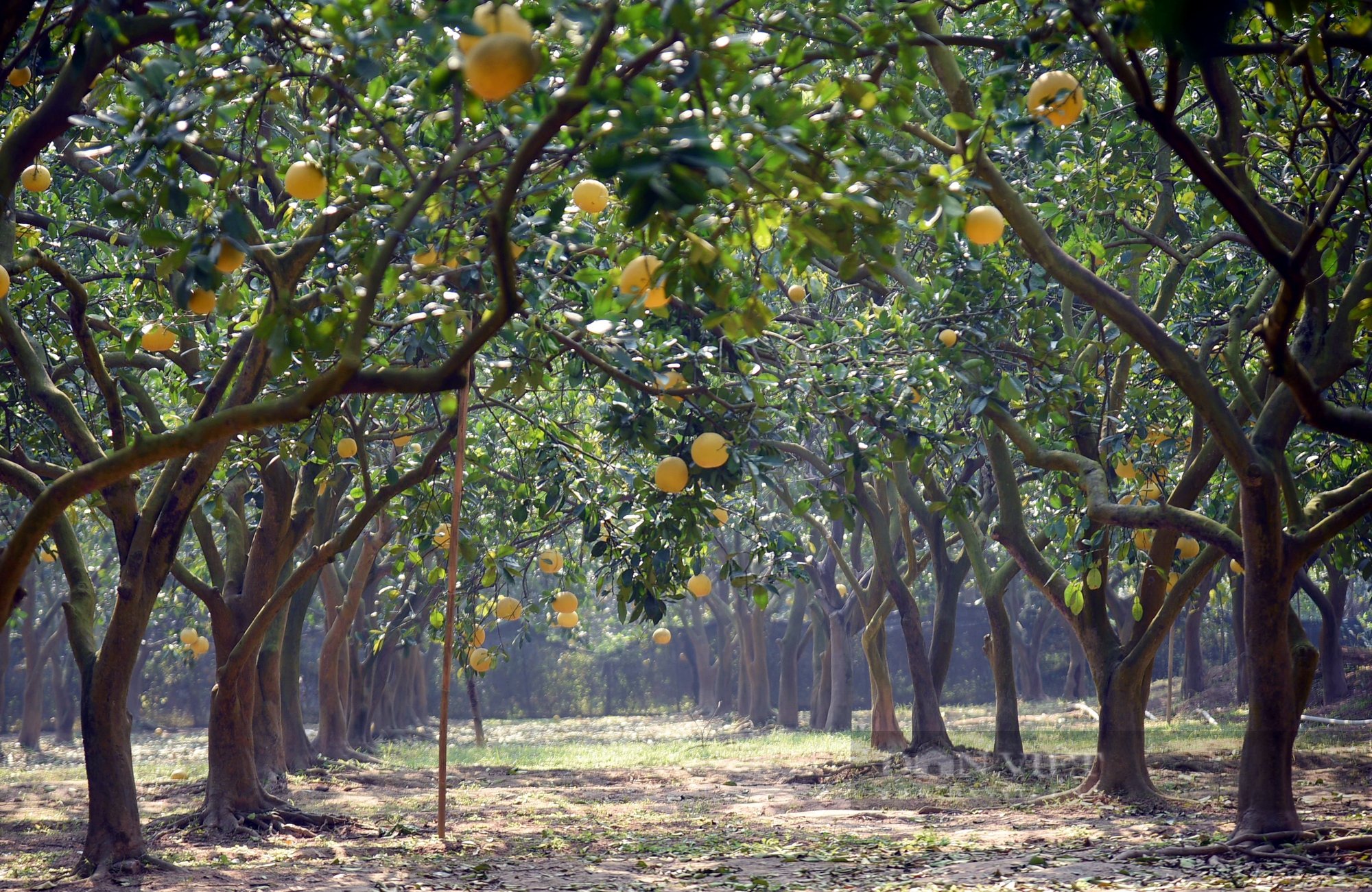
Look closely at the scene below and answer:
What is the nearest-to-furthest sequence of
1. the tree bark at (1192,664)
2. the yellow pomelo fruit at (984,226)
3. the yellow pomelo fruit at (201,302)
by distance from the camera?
the yellow pomelo fruit at (984,226)
the yellow pomelo fruit at (201,302)
the tree bark at (1192,664)

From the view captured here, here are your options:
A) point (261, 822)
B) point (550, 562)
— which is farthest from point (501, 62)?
point (261, 822)

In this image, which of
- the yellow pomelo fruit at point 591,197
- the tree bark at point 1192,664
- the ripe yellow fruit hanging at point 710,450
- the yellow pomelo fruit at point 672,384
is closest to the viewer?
the yellow pomelo fruit at point 591,197

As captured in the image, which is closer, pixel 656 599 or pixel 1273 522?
pixel 1273 522

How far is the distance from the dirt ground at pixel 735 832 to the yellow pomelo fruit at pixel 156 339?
255cm

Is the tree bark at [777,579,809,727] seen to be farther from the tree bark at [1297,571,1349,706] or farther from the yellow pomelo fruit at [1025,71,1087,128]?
the yellow pomelo fruit at [1025,71,1087,128]

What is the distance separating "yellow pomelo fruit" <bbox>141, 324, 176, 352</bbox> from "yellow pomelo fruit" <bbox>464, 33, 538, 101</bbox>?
3297mm

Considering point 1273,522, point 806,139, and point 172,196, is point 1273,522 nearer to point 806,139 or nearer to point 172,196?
point 806,139

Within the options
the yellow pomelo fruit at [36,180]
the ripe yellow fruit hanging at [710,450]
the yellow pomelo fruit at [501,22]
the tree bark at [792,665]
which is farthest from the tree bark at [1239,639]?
the yellow pomelo fruit at [501,22]

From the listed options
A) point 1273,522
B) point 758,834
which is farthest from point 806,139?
point 758,834

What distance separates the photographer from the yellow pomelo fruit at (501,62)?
7.43 feet

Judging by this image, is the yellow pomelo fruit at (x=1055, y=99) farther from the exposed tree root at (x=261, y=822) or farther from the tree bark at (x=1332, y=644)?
the tree bark at (x=1332, y=644)

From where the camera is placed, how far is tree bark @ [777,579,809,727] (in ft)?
68.4

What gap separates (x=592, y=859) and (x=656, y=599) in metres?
1.72

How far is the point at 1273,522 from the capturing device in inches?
204
